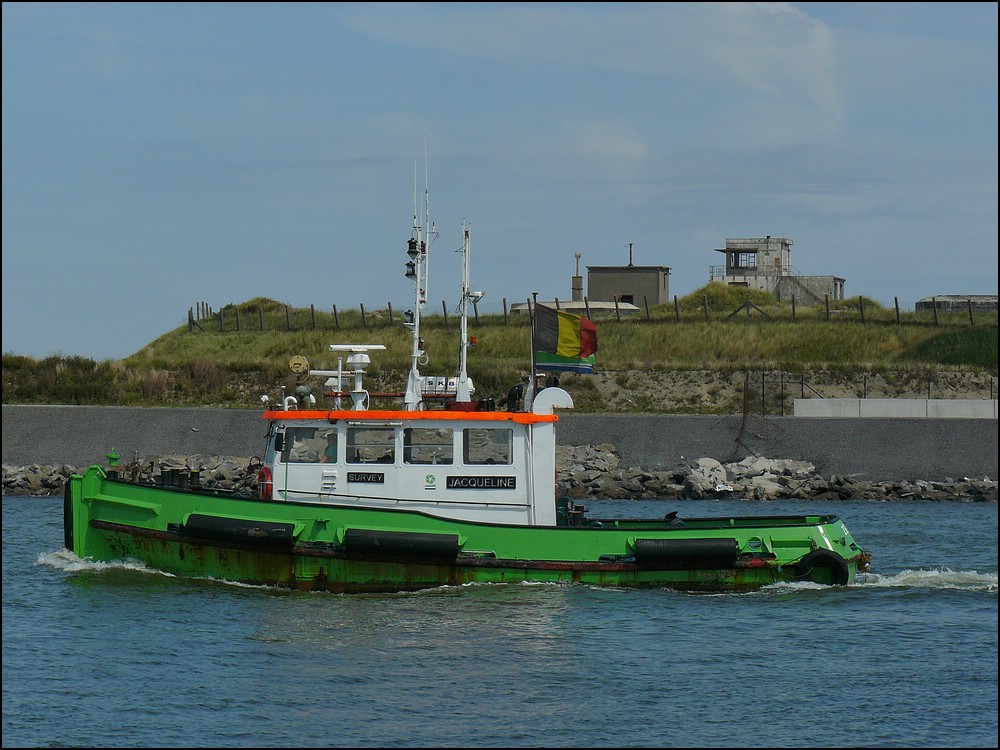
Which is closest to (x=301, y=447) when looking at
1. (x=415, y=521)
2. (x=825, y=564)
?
(x=415, y=521)

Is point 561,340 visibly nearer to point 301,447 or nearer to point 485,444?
point 485,444

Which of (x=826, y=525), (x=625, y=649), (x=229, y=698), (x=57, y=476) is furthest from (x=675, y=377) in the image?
(x=229, y=698)

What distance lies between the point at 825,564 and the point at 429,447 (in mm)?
5341

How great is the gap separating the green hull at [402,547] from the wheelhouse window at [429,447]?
943mm

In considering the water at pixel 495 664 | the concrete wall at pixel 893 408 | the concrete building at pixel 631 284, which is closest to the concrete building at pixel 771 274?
the concrete building at pixel 631 284

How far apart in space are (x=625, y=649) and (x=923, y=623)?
3.94 m

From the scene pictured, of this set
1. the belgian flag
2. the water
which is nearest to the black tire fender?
the water

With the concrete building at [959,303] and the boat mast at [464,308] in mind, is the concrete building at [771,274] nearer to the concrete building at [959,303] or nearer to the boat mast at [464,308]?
the concrete building at [959,303]

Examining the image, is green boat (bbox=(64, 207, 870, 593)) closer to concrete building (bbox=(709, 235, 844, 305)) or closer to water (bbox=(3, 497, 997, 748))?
water (bbox=(3, 497, 997, 748))

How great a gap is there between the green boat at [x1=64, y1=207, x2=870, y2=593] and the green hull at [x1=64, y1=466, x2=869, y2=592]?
0.06 feet

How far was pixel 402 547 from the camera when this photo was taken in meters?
16.8

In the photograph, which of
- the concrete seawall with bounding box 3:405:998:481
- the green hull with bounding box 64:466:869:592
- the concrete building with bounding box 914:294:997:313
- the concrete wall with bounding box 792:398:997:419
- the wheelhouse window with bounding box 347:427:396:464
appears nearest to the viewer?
the green hull with bounding box 64:466:869:592

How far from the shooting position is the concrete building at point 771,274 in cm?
6469

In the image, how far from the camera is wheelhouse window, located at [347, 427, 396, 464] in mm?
17656
